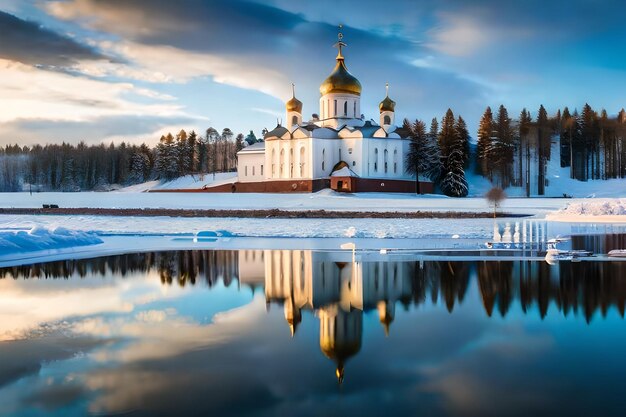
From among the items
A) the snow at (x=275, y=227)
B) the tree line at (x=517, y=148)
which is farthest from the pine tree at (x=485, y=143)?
the snow at (x=275, y=227)

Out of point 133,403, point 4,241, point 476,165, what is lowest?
point 133,403

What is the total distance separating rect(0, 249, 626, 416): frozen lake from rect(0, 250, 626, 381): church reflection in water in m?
0.06

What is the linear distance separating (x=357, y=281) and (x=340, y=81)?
51691mm

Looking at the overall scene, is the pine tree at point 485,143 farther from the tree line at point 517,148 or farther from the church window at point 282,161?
the church window at point 282,161

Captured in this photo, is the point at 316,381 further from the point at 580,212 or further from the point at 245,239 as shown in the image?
the point at 580,212

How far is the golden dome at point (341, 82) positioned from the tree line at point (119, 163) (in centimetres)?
3834

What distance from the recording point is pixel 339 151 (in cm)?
6291

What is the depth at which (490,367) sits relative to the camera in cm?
689

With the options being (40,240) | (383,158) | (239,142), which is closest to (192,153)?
(239,142)

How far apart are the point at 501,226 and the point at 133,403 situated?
83.3 feet

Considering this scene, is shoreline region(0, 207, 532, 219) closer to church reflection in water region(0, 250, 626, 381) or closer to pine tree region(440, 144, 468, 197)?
church reflection in water region(0, 250, 626, 381)

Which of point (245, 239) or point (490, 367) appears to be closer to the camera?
point (490, 367)

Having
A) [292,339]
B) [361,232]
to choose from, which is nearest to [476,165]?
[361,232]

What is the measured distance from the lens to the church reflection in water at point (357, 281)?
31.7 ft
